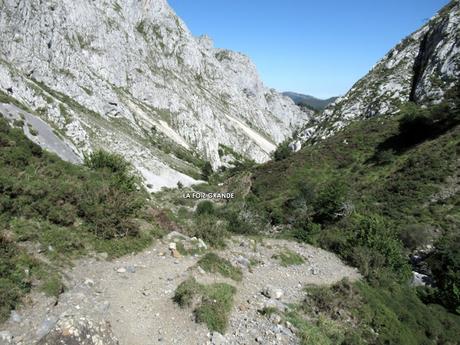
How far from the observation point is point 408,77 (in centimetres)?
6625

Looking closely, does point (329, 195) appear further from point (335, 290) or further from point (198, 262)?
point (198, 262)

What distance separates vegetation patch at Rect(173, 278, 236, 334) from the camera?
31.1 ft

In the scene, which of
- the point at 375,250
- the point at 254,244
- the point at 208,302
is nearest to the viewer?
the point at 208,302

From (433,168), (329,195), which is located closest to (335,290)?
(329,195)

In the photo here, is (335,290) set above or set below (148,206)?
above

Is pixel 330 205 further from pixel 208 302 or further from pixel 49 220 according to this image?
pixel 49 220

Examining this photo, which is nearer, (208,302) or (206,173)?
(208,302)

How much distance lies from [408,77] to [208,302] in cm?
7132

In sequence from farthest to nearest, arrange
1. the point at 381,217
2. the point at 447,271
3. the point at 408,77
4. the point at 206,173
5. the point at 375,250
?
1. the point at 206,173
2. the point at 408,77
3. the point at 381,217
4. the point at 375,250
5. the point at 447,271

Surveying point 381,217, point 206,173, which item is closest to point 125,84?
point 206,173

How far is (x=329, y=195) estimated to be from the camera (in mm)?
29438

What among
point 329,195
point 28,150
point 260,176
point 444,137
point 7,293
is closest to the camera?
point 7,293

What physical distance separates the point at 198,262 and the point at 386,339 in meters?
7.48

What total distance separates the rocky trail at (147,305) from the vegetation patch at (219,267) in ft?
0.96
